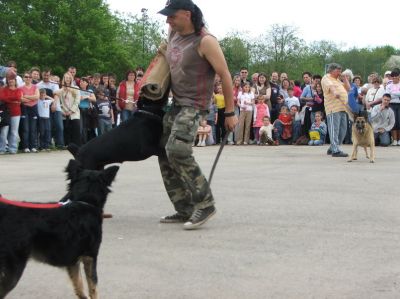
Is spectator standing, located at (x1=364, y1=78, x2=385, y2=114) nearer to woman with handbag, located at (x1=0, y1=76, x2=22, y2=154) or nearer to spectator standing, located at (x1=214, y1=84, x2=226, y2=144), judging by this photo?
spectator standing, located at (x1=214, y1=84, x2=226, y2=144)

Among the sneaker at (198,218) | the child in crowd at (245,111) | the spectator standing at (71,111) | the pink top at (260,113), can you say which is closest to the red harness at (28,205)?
the sneaker at (198,218)

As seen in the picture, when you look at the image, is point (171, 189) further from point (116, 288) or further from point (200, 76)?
point (116, 288)

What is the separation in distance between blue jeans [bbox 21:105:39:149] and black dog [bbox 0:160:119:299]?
38.8ft

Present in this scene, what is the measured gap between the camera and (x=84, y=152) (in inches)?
243

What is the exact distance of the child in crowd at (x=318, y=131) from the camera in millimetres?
19625

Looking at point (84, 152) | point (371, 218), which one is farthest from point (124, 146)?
point (371, 218)

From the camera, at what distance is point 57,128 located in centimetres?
1695

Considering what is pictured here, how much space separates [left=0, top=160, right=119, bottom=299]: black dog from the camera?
3.65 metres

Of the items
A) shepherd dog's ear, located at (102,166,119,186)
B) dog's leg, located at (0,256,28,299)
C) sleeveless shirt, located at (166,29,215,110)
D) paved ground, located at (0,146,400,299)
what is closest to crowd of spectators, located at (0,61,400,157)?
paved ground, located at (0,146,400,299)

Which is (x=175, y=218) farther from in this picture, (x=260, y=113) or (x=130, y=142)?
(x=260, y=113)

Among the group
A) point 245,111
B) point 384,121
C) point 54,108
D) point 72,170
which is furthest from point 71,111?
point 72,170

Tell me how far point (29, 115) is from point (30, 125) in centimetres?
26

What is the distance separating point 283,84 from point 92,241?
57.5 feet

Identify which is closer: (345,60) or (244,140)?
(244,140)
